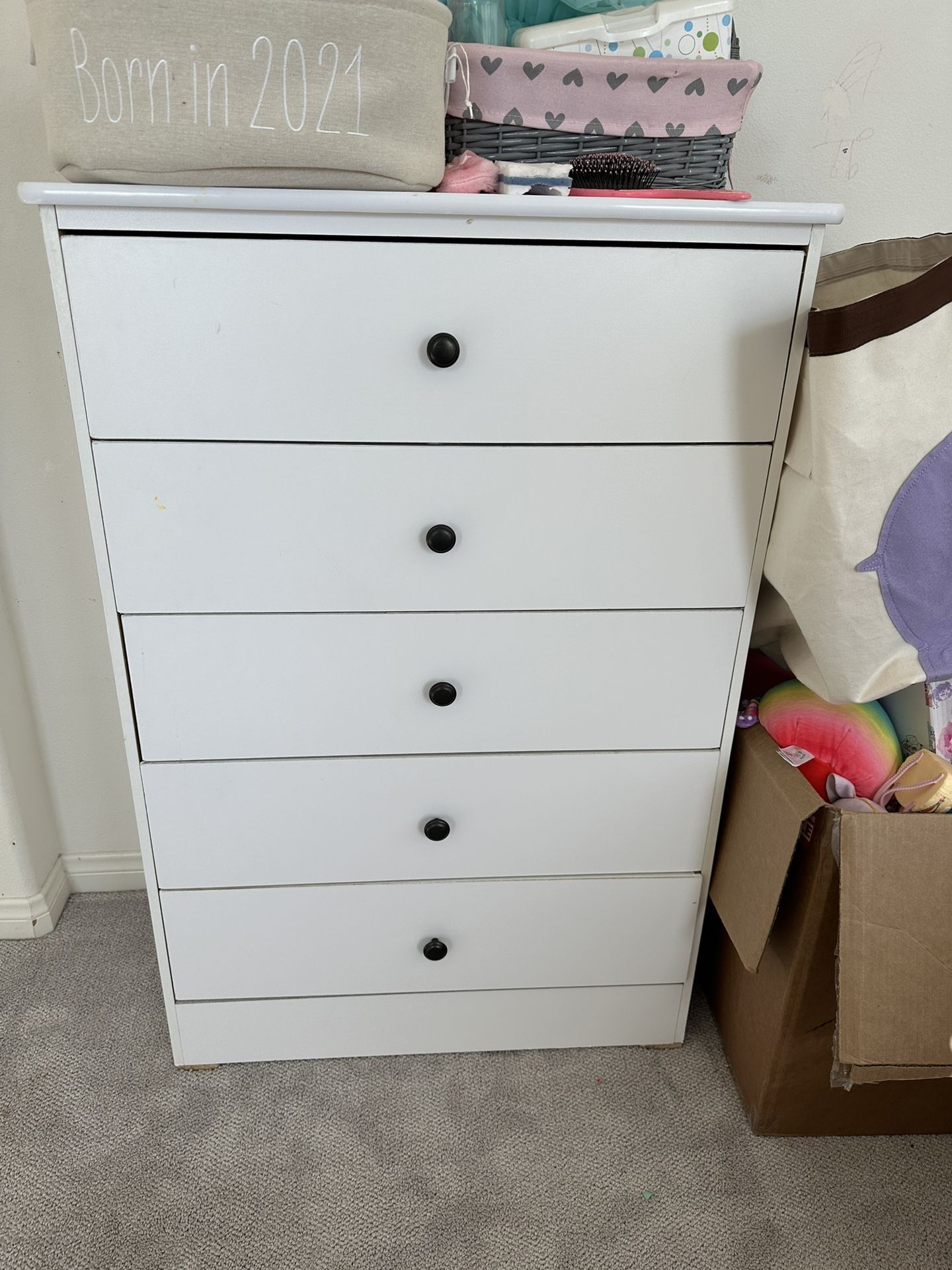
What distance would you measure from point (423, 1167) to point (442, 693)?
646 mm

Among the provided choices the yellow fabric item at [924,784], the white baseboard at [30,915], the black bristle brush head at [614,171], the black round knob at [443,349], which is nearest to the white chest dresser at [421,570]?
the black round knob at [443,349]

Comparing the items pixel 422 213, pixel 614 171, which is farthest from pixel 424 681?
pixel 614 171

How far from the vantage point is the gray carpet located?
1030mm

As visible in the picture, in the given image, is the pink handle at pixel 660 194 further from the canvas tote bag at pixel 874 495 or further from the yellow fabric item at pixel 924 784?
the yellow fabric item at pixel 924 784

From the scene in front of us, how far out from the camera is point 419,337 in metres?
0.88

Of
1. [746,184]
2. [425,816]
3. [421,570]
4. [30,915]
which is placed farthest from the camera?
[30,915]

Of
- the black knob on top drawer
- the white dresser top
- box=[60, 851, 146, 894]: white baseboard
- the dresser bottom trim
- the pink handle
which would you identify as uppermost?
the pink handle

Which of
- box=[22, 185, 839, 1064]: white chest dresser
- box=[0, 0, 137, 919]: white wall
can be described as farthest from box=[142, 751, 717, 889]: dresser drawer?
box=[0, 0, 137, 919]: white wall

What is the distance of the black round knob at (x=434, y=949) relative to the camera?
1.17 m

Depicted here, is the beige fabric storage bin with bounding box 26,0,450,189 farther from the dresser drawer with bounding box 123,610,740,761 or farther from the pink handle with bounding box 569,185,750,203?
the dresser drawer with bounding box 123,610,740,761

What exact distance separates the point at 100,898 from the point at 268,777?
76 centimetres

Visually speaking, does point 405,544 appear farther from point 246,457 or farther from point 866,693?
point 866,693

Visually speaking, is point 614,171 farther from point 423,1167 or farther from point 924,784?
point 423,1167

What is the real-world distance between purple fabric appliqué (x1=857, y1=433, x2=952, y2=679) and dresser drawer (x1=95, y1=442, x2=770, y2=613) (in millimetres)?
153
